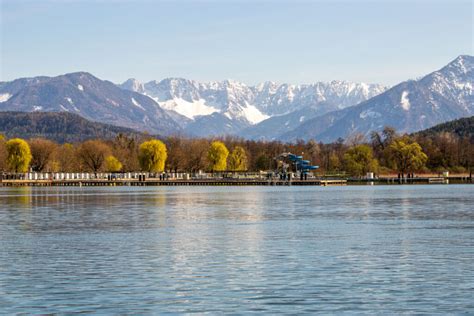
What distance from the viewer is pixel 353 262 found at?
35.4m

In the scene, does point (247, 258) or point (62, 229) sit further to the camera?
point (62, 229)

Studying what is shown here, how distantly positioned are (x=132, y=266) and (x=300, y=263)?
23.7ft

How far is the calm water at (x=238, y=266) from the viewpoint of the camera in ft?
85.9

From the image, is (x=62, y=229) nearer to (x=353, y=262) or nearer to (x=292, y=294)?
(x=353, y=262)

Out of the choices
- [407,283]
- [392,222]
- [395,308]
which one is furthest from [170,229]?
[395,308]

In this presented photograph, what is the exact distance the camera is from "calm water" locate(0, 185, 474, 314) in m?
26.2

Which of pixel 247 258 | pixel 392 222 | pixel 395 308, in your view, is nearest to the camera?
pixel 395 308

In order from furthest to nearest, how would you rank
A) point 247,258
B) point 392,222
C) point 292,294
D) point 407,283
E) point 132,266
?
point 392,222 → point 247,258 → point 132,266 → point 407,283 → point 292,294

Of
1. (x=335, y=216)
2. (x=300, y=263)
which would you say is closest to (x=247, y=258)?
(x=300, y=263)

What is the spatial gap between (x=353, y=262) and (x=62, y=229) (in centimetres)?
2559

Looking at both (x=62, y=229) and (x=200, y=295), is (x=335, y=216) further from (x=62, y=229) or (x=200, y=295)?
(x=200, y=295)

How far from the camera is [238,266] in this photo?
113 ft

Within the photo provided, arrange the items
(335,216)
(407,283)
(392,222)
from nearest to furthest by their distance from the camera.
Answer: (407,283) → (392,222) → (335,216)

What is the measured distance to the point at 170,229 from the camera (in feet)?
179
